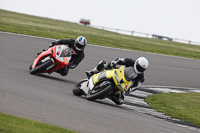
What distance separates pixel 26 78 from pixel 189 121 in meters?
4.45

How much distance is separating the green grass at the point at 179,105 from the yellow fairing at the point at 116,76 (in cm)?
185

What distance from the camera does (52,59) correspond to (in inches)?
460

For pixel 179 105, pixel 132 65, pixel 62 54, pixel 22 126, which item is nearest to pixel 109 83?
pixel 132 65

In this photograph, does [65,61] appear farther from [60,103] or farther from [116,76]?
[60,103]

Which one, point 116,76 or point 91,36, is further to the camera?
point 91,36

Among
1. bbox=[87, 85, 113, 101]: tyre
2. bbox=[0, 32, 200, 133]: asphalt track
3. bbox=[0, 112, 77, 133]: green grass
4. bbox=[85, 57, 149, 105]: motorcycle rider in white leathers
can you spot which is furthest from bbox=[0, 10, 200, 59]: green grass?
bbox=[0, 112, 77, 133]: green grass

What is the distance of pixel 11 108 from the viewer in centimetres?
684

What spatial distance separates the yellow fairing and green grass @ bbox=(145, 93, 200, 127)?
185 centimetres

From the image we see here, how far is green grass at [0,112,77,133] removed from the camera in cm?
548

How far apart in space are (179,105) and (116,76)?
3707mm

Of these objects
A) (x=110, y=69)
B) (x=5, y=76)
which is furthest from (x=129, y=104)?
(x=5, y=76)

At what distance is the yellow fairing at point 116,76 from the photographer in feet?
31.8

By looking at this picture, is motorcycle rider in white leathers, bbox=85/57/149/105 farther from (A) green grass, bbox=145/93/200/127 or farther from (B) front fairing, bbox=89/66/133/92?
(A) green grass, bbox=145/93/200/127

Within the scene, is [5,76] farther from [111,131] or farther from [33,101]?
[111,131]
